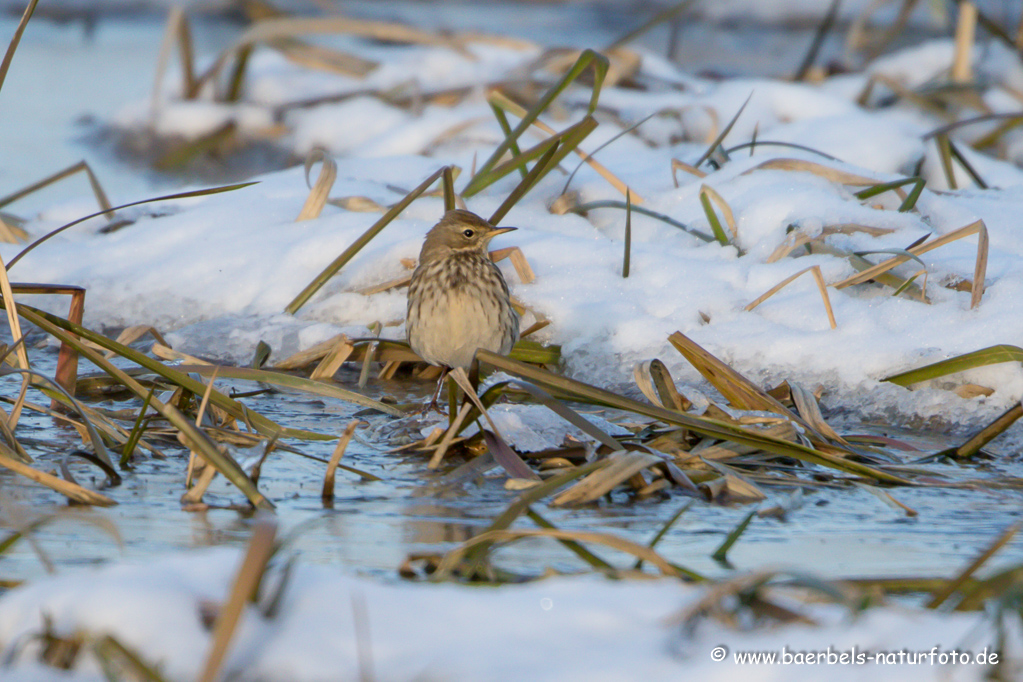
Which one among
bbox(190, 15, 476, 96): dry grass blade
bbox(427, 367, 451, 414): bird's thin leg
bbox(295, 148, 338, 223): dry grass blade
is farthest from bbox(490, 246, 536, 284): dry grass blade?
bbox(190, 15, 476, 96): dry grass blade

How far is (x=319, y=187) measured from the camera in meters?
5.30

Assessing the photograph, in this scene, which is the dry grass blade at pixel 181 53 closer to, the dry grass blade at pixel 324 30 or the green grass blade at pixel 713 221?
the dry grass blade at pixel 324 30

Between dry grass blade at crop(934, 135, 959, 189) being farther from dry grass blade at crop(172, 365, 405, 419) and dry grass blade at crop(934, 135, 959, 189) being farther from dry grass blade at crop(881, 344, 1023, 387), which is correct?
dry grass blade at crop(172, 365, 405, 419)

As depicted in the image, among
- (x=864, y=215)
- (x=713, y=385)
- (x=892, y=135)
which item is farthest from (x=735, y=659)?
(x=892, y=135)

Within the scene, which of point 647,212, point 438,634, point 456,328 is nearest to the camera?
point 438,634

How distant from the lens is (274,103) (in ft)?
29.5

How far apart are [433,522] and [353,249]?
1894mm

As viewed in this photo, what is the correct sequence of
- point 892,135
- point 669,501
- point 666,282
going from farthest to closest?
point 892,135, point 666,282, point 669,501

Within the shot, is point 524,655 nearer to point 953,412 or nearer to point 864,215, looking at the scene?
point 953,412

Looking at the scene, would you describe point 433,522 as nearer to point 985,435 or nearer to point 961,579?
point 961,579

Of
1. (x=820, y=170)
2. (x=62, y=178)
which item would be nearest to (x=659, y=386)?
(x=820, y=170)

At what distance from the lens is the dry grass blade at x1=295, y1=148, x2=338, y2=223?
17.4ft

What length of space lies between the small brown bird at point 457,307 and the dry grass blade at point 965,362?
143cm

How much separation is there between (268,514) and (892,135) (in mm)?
5131
